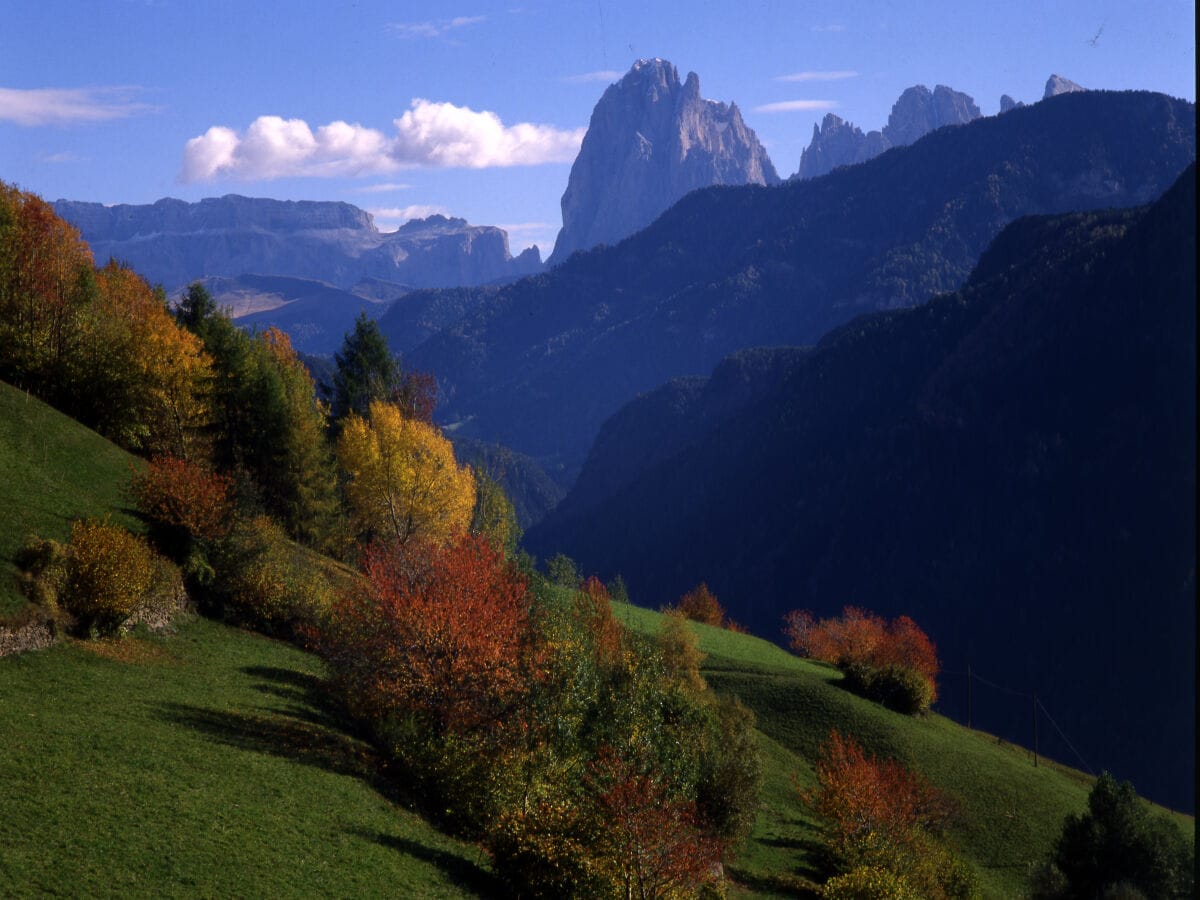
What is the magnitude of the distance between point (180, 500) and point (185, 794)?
25.0 metres

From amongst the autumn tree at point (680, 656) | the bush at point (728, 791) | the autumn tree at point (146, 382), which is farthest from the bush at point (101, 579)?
the autumn tree at point (680, 656)

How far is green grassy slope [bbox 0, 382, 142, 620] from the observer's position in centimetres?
4928

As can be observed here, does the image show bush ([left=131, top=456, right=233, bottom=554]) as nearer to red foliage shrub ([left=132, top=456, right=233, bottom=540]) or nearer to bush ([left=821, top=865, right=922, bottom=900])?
red foliage shrub ([left=132, top=456, right=233, bottom=540])

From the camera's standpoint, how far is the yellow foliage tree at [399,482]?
86.7 metres

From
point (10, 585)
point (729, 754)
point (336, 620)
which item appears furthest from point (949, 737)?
point (10, 585)

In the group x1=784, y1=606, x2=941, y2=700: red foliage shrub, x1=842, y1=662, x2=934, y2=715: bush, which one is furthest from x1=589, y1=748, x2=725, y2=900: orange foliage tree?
x1=784, y1=606, x2=941, y2=700: red foliage shrub

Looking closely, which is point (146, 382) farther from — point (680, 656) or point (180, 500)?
point (680, 656)

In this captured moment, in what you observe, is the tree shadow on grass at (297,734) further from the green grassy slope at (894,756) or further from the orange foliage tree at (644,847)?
the green grassy slope at (894,756)

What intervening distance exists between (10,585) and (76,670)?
5302 millimetres

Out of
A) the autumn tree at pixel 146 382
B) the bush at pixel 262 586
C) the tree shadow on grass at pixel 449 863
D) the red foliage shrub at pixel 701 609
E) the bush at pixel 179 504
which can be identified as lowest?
the red foliage shrub at pixel 701 609

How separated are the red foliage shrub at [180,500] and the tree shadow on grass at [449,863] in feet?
84.8

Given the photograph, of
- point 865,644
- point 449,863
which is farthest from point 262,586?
point 865,644

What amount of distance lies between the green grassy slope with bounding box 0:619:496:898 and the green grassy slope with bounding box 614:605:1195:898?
21.7 m

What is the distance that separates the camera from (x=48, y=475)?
5650 cm
